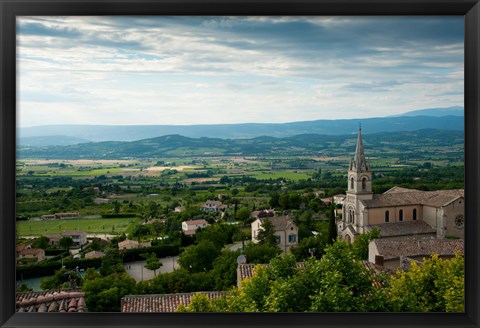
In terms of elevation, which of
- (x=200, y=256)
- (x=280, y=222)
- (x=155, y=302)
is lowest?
(x=200, y=256)

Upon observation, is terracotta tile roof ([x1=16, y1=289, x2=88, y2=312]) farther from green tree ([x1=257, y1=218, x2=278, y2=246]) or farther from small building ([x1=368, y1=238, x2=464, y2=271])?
green tree ([x1=257, y1=218, x2=278, y2=246])

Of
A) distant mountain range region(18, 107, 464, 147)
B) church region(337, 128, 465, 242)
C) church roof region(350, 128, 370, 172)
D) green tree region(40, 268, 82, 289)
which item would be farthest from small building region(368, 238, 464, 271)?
green tree region(40, 268, 82, 289)

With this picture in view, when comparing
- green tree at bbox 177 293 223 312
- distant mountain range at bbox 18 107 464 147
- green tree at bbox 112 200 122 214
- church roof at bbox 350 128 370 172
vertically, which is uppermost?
distant mountain range at bbox 18 107 464 147

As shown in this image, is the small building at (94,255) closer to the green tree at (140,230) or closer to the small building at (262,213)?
the green tree at (140,230)

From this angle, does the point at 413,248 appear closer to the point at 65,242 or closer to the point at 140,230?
the point at 140,230

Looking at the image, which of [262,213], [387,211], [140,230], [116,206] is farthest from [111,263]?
[387,211]

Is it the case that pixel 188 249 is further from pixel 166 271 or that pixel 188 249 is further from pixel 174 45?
pixel 174 45

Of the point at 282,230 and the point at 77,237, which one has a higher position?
the point at 77,237
